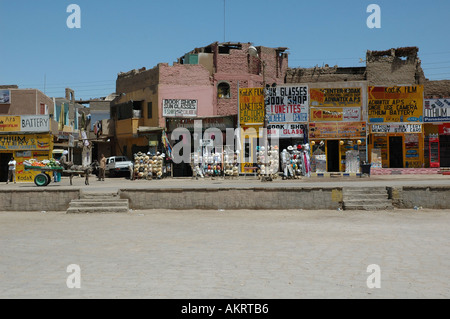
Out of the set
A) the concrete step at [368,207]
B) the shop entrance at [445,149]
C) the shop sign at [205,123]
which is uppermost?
the shop sign at [205,123]

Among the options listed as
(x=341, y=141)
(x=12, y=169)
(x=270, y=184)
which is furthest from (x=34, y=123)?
(x=341, y=141)

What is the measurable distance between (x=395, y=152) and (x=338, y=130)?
16.0 ft

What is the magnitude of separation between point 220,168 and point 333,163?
336 inches

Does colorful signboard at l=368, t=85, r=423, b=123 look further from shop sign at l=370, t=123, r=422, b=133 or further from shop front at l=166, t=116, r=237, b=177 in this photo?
shop front at l=166, t=116, r=237, b=177

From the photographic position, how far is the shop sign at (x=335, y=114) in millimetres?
33156

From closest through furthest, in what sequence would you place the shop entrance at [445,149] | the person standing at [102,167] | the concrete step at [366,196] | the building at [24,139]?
the concrete step at [366,196] < the person standing at [102,167] < the building at [24,139] < the shop entrance at [445,149]

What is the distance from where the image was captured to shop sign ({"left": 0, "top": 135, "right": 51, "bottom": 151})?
3366cm

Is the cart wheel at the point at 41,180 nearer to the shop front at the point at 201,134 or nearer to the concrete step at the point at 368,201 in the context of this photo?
the shop front at the point at 201,134

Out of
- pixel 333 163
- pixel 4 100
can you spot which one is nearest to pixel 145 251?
pixel 333 163

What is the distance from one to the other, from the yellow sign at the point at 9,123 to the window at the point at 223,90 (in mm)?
14989

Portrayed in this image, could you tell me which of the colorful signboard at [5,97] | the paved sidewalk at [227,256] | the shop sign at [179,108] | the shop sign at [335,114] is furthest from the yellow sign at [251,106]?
the paved sidewalk at [227,256]

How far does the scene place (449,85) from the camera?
36.5 m

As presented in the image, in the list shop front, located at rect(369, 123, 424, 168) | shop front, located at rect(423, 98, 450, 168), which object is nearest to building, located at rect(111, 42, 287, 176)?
shop front, located at rect(369, 123, 424, 168)

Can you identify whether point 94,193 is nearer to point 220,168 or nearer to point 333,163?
point 220,168
